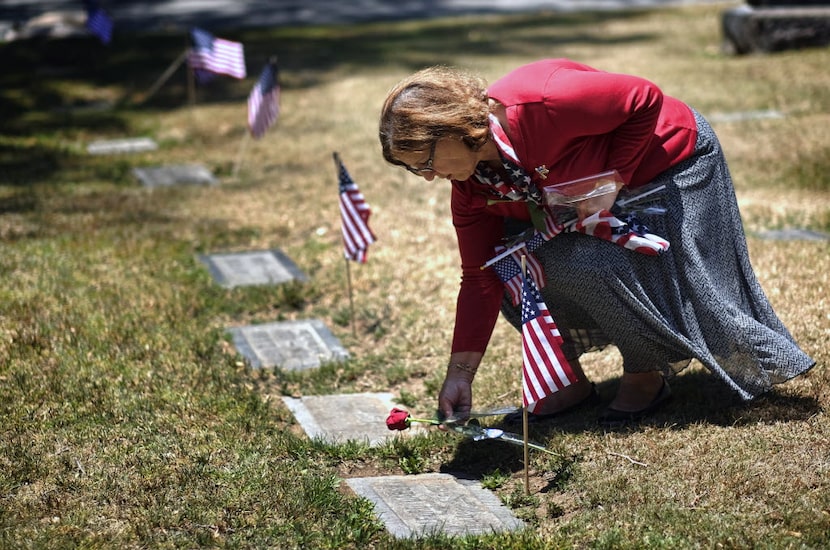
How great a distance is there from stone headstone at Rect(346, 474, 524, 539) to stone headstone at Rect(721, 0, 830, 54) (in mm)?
9235

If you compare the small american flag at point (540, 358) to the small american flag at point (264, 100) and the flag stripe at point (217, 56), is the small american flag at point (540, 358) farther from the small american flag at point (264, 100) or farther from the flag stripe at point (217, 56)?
the flag stripe at point (217, 56)

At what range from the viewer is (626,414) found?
3.94 m

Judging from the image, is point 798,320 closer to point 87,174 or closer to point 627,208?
point 627,208

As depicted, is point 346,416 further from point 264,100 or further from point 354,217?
point 264,100

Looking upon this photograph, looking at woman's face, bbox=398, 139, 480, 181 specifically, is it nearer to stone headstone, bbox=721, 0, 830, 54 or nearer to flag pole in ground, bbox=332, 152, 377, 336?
flag pole in ground, bbox=332, 152, 377, 336

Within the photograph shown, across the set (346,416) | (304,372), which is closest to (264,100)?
(304,372)

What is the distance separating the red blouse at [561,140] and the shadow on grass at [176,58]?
6260 mm

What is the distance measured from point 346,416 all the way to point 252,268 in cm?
210

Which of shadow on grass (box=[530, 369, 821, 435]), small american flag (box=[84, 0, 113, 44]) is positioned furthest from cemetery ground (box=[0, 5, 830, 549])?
small american flag (box=[84, 0, 113, 44])

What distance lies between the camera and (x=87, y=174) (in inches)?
338

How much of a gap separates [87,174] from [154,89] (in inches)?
135

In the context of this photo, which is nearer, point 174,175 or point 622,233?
point 622,233

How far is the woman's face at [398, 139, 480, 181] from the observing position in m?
3.21

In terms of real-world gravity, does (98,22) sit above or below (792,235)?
above
